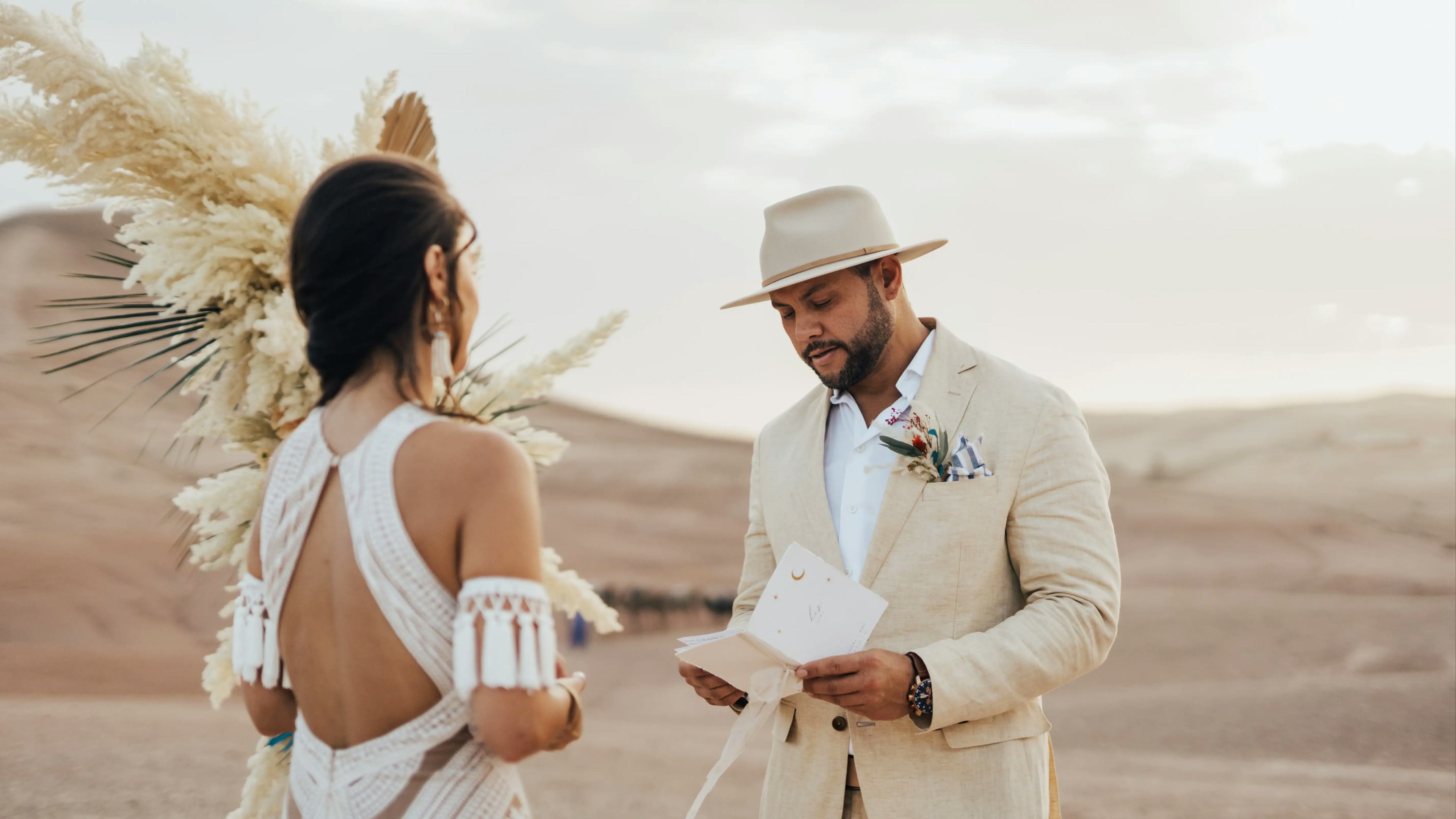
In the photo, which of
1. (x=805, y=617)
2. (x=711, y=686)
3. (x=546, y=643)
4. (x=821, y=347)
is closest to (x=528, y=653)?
(x=546, y=643)

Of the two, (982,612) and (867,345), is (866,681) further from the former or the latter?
(867,345)

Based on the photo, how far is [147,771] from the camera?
9422 millimetres

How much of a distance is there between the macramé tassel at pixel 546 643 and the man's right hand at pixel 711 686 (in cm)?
116

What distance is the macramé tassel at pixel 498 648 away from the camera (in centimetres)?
168

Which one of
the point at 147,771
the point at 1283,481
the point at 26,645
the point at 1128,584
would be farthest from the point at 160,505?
the point at 1283,481

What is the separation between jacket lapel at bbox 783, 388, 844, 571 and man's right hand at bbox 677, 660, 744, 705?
0.41m

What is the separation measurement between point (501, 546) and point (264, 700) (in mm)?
710

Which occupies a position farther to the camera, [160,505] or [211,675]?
[160,505]

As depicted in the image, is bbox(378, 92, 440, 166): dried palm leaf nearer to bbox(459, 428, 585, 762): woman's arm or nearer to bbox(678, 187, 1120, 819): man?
bbox(678, 187, 1120, 819): man

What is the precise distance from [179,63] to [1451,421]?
33.4 m

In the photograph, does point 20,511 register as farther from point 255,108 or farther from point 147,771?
point 255,108

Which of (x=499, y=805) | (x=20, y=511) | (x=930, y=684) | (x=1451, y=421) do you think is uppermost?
(x=499, y=805)

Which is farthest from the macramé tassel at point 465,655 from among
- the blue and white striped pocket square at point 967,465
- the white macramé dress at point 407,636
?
the blue and white striped pocket square at point 967,465

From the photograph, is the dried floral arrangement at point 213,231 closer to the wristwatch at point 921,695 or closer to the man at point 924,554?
the man at point 924,554
